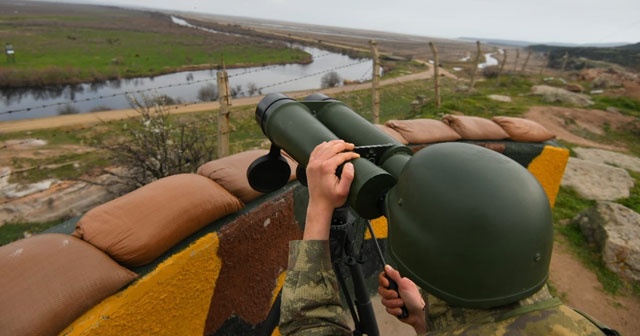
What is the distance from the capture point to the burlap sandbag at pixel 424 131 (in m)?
3.36

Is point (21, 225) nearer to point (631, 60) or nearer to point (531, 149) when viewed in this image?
point (531, 149)

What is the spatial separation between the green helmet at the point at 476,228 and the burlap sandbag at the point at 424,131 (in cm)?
244

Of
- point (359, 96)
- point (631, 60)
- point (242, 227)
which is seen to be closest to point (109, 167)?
point (242, 227)

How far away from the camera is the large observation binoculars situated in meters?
1.10

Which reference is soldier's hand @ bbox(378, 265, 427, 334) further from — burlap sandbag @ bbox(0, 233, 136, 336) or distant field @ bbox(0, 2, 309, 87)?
distant field @ bbox(0, 2, 309, 87)

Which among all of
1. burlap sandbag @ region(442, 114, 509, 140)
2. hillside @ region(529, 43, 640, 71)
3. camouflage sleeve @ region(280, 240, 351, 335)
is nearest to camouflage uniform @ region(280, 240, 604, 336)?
camouflage sleeve @ region(280, 240, 351, 335)

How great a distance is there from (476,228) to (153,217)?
132 centimetres

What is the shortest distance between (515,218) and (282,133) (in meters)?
0.80

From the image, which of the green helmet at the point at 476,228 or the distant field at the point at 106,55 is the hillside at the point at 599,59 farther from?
the green helmet at the point at 476,228

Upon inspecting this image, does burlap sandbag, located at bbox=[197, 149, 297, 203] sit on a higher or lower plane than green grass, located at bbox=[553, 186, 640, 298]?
higher

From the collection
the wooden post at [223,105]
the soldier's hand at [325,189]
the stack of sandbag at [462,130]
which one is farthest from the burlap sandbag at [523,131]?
the soldier's hand at [325,189]

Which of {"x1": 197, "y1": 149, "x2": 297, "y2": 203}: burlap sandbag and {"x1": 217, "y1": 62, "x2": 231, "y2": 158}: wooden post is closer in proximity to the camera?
Result: {"x1": 197, "y1": 149, "x2": 297, "y2": 203}: burlap sandbag

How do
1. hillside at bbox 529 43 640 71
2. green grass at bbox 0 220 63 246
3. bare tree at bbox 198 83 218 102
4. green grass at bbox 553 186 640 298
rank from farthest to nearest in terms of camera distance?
hillside at bbox 529 43 640 71 < bare tree at bbox 198 83 218 102 < green grass at bbox 0 220 63 246 < green grass at bbox 553 186 640 298

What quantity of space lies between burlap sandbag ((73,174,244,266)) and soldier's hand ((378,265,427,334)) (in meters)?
0.91
